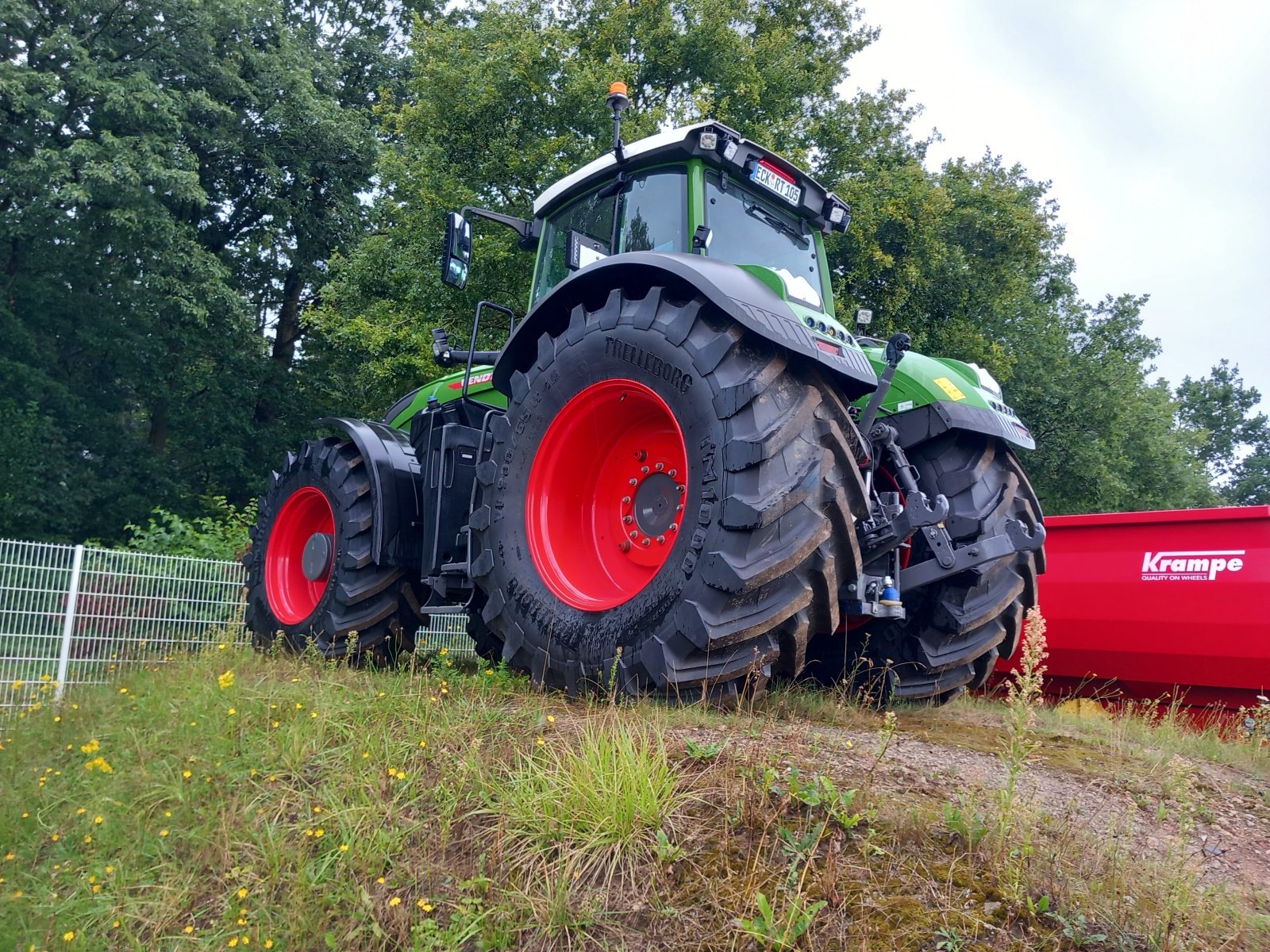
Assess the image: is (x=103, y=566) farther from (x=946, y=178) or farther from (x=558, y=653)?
(x=946, y=178)

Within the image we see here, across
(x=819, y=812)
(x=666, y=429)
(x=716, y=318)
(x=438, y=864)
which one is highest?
(x=716, y=318)

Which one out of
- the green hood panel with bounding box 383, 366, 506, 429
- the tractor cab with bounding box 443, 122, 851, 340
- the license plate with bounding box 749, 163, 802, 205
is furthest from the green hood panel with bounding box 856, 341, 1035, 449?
the green hood panel with bounding box 383, 366, 506, 429

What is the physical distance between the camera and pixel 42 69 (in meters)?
16.2

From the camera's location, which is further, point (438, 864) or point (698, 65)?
point (698, 65)

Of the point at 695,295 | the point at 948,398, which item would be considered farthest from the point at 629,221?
the point at 948,398

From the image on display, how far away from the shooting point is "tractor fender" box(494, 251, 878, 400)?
10.9 feet

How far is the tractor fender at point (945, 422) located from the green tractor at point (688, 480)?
0.01 m

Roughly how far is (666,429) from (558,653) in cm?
104

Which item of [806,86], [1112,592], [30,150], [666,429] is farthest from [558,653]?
[30,150]

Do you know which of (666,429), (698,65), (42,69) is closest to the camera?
(666,429)

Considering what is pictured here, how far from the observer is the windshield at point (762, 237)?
451 centimetres

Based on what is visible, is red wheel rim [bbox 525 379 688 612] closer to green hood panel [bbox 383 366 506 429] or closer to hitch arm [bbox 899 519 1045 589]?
hitch arm [bbox 899 519 1045 589]

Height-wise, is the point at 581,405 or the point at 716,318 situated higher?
the point at 716,318

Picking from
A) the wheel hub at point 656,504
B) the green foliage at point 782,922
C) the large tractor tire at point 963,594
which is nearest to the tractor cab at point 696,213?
the large tractor tire at point 963,594
